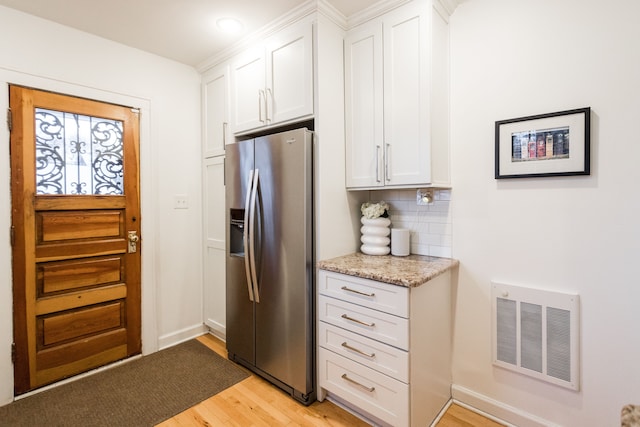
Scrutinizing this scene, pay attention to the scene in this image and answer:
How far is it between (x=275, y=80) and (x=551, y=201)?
73.9 inches

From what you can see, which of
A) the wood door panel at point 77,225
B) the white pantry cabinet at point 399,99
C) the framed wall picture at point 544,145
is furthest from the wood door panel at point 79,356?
the framed wall picture at point 544,145

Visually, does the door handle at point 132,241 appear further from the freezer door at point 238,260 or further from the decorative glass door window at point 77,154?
the freezer door at point 238,260

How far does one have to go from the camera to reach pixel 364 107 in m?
1.99

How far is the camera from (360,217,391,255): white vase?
2.06 m

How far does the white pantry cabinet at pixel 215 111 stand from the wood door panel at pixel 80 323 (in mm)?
1515

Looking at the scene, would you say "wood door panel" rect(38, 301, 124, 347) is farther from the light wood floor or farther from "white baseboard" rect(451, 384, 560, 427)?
"white baseboard" rect(451, 384, 560, 427)

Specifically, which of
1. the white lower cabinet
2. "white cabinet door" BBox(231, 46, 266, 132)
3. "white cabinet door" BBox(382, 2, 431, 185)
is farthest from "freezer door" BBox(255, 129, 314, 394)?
"white cabinet door" BBox(382, 2, 431, 185)

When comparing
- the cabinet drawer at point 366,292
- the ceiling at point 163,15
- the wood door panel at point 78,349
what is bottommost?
the wood door panel at point 78,349

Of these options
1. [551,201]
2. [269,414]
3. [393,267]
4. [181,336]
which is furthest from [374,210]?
[181,336]

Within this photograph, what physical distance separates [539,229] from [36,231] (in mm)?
3153

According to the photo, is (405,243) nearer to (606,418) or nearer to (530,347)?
(530,347)

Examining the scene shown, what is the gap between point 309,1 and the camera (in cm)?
186

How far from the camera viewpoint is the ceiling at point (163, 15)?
189cm

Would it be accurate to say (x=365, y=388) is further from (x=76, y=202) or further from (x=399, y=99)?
(x=76, y=202)
